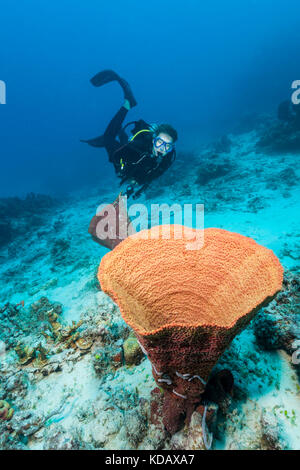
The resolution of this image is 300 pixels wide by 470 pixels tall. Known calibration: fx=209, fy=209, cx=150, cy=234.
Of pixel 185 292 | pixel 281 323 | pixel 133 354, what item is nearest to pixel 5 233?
pixel 133 354

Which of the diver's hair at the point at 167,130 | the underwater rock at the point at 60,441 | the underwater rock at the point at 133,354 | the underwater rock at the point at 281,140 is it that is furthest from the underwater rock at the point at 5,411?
the underwater rock at the point at 281,140

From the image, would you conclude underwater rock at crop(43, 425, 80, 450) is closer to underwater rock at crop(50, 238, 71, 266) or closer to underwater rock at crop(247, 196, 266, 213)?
underwater rock at crop(50, 238, 71, 266)

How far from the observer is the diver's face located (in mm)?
5797

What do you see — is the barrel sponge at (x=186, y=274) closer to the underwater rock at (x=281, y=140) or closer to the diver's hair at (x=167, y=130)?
the diver's hair at (x=167, y=130)

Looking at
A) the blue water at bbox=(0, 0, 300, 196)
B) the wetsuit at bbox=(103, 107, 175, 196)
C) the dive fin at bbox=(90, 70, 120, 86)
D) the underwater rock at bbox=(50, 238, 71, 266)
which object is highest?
the blue water at bbox=(0, 0, 300, 196)

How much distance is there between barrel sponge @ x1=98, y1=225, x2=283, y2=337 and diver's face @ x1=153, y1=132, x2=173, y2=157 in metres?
4.19

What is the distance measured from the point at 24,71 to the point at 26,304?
11989 centimetres

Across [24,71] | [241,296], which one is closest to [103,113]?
[24,71]

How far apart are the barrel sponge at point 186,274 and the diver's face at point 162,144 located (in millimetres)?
4186

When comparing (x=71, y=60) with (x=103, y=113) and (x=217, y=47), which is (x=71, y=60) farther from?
(x=217, y=47)

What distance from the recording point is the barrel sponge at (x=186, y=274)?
1933mm

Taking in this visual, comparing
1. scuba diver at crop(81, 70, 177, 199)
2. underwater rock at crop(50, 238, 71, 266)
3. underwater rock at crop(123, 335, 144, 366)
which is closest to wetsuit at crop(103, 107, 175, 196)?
scuba diver at crop(81, 70, 177, 199)

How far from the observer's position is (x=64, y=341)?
3447 mm

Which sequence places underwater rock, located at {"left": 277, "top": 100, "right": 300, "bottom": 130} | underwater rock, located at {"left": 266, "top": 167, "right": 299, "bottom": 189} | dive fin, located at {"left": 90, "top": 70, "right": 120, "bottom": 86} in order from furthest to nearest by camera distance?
1. underwater rock, located at {"left": 277, "top": 100, "right": 300, "bottom": 130}
2. dive fin, located at {"left": 90, "top": 70, "right": 120, "bottom": 86}
3. underwater rock, located at {"left": 266, "top": 167, "right": 299, "bottom": 189}
